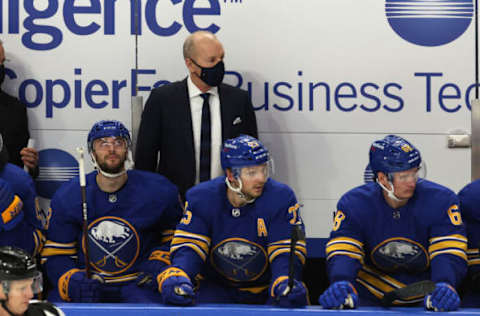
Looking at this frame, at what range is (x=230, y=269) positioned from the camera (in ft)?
11.0

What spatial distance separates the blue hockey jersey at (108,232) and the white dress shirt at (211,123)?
49 cm

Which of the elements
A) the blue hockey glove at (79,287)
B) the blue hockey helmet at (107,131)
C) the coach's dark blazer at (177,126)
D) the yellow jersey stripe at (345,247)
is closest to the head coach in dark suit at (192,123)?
the coach's dark blazer at (177,126)

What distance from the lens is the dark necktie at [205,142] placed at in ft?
13.2

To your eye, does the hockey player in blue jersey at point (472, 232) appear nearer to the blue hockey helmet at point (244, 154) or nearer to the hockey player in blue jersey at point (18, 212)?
the blue hockey helmet at point (244, 154)

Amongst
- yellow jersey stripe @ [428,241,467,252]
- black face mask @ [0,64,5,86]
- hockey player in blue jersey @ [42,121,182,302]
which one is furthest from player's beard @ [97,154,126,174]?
yellow jersey stripe @ [428,241,467,252]

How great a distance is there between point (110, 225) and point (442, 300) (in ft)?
5.26

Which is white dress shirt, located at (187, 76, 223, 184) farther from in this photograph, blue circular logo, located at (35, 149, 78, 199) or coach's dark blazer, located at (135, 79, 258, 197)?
blue circular logo, located at (35, 149, 78, 199)

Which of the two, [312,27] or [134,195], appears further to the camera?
[312,27]

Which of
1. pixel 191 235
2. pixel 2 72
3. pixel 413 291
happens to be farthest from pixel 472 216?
pixel 2 72

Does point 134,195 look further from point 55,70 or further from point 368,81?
point 368,81

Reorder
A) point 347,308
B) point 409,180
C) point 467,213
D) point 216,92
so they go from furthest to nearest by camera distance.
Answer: point 216,92, point 467,213, point 409,180, point 347,308

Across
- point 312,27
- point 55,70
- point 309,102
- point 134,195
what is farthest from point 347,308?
point 55,70

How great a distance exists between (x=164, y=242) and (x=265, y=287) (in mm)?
585

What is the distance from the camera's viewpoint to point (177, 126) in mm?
4031
